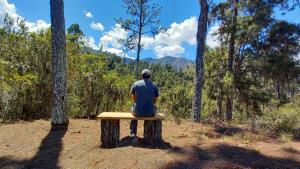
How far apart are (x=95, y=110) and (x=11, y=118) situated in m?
2.48

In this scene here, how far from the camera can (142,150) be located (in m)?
5.71

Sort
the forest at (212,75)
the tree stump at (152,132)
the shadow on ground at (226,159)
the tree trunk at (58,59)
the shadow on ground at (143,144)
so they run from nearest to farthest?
1. the shadow on ground at (226,159)
2. the shadow on ground at (143,144)
3. the tree stump at (152,132)
4. the tree trunk at (58,59)
5. the forest at (212,75)

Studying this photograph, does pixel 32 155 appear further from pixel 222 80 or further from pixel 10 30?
pixel 222 80

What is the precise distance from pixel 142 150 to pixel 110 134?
76cm

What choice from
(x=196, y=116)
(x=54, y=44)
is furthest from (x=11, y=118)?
(x=196, y=116)

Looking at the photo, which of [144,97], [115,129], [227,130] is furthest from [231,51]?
[115,129]

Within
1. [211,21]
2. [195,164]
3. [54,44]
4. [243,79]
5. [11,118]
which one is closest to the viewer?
[195,164]

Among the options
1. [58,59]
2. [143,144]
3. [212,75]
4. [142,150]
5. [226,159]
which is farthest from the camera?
[212,75]

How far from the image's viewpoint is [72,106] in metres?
10.2

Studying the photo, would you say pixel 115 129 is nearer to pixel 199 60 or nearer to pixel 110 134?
pixel 110 134

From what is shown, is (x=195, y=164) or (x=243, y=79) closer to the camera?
(x=195, y=164)

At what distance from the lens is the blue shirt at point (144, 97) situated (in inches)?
245

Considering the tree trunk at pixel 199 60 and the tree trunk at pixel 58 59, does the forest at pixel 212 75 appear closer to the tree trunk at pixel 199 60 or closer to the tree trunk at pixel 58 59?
the tree trunk at pixel 199 60

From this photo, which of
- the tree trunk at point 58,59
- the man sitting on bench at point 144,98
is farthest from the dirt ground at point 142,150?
the man sitting on bench at point 144,98
